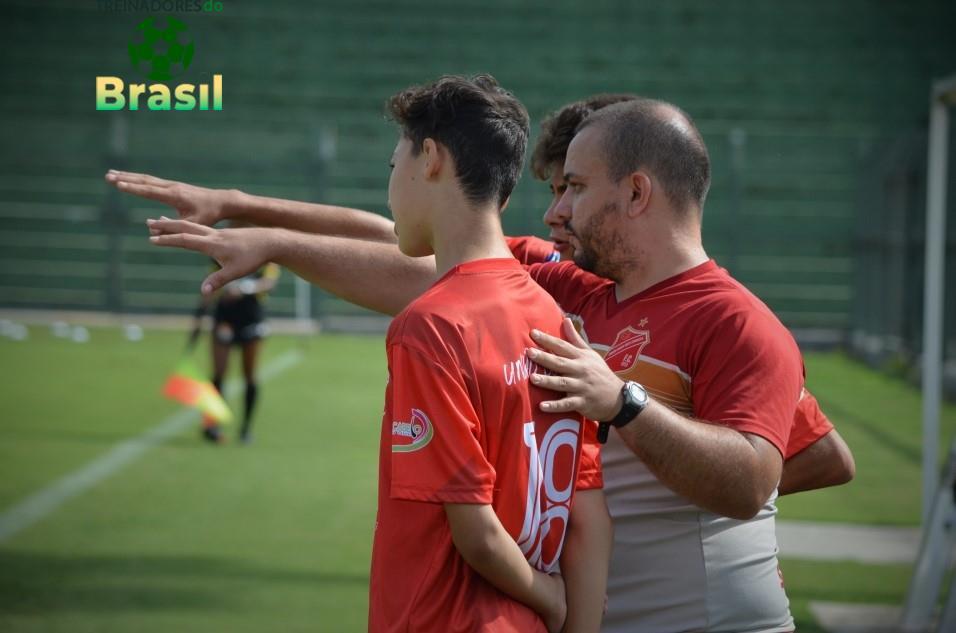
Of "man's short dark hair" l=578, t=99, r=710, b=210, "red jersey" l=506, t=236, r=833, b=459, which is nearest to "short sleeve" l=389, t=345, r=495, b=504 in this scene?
"man's short dark hair" l=578, t=99, r=710, b=210

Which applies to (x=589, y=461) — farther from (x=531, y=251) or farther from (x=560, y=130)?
(x=560, y=130)

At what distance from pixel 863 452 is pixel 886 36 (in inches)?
497

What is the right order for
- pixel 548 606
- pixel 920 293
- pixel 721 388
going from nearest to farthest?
1. pixel 548 606
2. pixel 721 388
3. pixel 920 293

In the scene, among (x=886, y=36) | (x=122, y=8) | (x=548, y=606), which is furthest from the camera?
(x=886, y=36)

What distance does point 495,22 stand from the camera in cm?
2156

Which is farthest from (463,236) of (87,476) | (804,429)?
(87,476)

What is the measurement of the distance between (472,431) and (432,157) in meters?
0.56

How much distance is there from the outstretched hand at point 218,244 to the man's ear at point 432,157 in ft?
1.74

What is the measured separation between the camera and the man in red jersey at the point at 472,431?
7.11 feet

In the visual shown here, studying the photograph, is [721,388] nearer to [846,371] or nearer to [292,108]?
[846,371]

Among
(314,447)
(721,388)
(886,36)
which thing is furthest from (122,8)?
(886,36)

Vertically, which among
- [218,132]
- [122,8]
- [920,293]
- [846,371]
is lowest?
[846,371]

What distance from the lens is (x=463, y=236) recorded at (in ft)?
7.82

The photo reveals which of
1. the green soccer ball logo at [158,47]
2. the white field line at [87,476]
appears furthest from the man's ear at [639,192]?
the white field line at [87,476]
